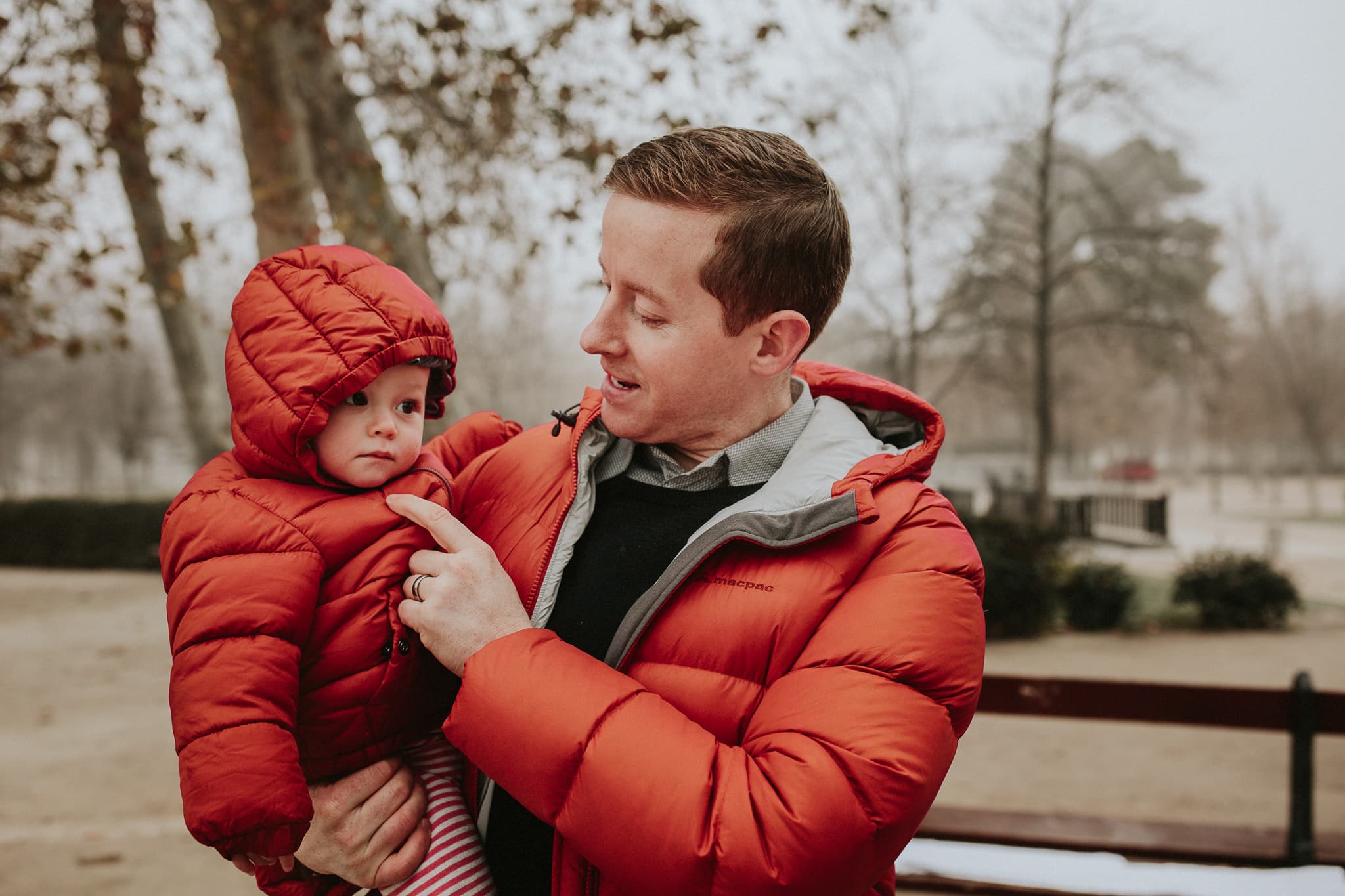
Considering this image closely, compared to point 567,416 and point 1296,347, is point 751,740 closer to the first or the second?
point 567,416

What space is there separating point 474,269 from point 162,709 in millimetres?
5415

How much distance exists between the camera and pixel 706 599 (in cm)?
152

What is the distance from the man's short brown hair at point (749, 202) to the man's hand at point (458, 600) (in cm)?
58

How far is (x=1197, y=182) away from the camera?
858 inches

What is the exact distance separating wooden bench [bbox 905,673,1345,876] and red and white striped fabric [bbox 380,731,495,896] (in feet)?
10.0

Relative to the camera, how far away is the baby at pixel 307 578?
4.61ft

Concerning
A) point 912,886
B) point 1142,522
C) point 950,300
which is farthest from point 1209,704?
point 1142,522

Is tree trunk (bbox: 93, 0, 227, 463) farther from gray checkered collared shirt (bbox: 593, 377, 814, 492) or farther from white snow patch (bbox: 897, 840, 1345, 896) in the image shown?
white snow patch (bbox: 897, 840, 1345, 896)

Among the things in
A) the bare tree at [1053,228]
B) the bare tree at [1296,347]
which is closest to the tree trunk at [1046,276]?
the bare tree at [1053,228]

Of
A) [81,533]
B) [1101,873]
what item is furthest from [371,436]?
[81,533]

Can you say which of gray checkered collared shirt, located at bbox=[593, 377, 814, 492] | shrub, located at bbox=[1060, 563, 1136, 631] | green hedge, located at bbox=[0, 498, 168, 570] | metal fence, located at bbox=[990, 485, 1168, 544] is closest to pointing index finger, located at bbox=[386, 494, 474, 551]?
gray checkered collared shirt, located at bbox=[593, 377, 814, 492]

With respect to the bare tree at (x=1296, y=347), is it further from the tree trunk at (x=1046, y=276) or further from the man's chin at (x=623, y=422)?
the man's chin at (x=623, y=422)

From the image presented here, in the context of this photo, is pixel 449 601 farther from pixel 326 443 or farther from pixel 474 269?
pixel 474 269

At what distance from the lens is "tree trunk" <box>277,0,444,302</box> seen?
5363mm
